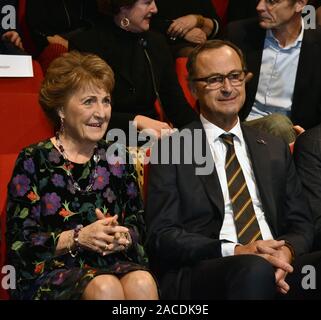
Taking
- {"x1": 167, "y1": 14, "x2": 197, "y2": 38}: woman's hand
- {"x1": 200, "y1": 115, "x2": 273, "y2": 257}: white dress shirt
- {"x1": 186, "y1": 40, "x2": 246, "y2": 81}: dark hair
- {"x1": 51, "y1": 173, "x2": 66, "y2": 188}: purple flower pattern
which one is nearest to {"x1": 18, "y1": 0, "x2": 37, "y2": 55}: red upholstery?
{"x1": 167, "y1": 14, "x2": 197, "y2": 38}: woman's hand

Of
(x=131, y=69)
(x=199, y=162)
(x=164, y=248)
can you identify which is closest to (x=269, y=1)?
(x=131, y=69)

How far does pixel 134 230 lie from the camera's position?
243cm

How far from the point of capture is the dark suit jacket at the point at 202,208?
2.44 m

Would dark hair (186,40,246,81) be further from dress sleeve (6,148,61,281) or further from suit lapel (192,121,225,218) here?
dress sleeve (6,148,61,281)

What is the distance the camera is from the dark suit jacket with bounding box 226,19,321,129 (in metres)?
3.38

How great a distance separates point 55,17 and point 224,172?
4.72 ft

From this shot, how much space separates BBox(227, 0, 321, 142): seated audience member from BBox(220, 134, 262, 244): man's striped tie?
31.6 inches

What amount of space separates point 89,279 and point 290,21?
1697 millimetres

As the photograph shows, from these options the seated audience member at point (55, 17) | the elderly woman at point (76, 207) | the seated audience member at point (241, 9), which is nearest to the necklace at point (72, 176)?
the elderly woman at point (76, 207)

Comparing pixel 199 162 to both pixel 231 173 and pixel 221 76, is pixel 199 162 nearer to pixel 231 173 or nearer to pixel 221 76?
pixel 231 173

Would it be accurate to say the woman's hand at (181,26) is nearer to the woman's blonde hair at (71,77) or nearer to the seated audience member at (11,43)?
the seated audience member at (11,43)
